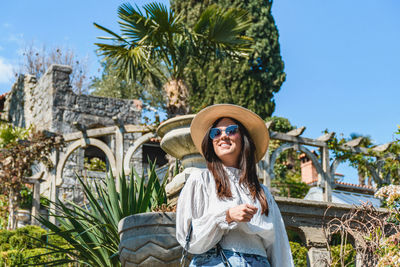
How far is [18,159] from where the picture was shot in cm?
1096

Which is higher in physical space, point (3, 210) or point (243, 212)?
point (243, 212)

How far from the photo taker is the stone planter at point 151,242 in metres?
3.28

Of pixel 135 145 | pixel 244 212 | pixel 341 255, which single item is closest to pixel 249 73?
pixel 135 145

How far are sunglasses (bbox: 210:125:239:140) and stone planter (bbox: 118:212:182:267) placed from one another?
0.64m

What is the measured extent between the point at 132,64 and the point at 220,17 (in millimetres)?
2031

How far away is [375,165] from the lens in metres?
12.6

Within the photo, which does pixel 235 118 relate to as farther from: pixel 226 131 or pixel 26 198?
pixel 26 198

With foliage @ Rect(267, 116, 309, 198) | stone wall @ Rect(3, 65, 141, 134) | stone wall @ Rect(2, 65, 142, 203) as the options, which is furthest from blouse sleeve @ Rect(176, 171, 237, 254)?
stone wall @ Rect(3, 65, 141, 134)

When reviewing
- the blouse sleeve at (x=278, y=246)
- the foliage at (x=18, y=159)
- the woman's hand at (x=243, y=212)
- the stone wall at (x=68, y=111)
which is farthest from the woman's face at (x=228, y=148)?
the stone wall at (x=68, y=111)

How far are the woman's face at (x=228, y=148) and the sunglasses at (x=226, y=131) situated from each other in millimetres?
11

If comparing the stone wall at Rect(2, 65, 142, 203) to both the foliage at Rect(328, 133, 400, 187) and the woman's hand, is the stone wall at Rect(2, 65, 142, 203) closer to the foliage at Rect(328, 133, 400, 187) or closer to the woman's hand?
the foliage at Rect(328, 133, 400, 187)

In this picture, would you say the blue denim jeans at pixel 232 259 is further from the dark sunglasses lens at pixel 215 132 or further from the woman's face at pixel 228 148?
the dark sunglasses lens at pixel 215 132

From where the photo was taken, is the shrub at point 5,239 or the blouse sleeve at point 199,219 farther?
the shrub at point 5,239

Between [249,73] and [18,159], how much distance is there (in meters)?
9.48
